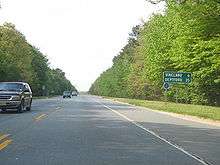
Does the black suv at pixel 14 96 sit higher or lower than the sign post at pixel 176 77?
lower

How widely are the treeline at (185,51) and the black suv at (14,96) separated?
12192 millimetres

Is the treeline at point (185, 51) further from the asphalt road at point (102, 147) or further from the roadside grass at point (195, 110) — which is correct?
the asphalt road at point (102, 147)

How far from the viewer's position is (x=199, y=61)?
47.9 meters

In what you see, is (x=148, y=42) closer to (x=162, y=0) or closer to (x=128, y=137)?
(x=162, y=0)

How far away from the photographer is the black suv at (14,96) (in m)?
32.4

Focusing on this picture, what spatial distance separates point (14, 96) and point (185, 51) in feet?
70.5

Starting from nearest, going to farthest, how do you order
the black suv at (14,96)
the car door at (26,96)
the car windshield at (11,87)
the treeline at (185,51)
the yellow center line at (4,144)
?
the yellow center line at (4,144)
the black suv at (14,96)
the car windshield at (11,87)
the car door at (26,96)
the treeline at (185,51)

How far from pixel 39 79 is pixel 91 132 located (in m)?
116

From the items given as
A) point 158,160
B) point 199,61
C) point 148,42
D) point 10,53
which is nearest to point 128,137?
point 158,160

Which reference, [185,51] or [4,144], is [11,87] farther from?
[185,51]

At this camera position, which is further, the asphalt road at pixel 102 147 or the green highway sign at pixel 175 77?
the green highway sign at pixel 175 77

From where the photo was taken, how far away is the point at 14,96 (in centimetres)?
3244

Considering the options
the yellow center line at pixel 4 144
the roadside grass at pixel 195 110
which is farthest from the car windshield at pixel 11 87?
the yellow center line at pixel 4 144

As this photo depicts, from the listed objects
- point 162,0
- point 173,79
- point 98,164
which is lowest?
point 98,164
